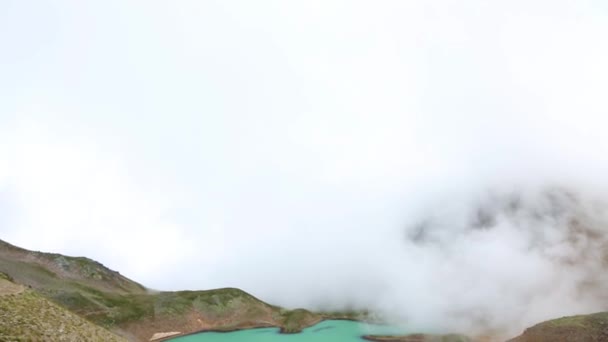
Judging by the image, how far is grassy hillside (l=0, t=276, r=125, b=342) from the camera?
52125mm

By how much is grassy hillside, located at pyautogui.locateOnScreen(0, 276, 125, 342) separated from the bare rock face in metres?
126

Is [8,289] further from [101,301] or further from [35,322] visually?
[101,301]

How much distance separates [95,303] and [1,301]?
11575cm

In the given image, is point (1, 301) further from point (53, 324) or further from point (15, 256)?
point (15, 256)

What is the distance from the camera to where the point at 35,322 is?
189 feet

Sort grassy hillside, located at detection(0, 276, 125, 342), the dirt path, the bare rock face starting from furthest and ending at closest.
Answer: the bare rock face
the dirt path
grassy hillside, located at detection(0, 276, 125, 342)

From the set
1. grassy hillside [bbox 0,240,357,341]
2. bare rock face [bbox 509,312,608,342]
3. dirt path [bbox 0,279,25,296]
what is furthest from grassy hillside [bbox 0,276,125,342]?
bare rock face [bbox 509,312,608,342]

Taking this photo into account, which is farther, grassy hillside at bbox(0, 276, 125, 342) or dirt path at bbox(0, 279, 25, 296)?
dirt path at bbox(0, 279, 25, 296)

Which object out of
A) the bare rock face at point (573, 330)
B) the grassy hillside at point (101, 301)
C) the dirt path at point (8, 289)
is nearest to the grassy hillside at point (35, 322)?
the dirt path at point (8, 289)

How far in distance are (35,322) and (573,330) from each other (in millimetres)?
140367

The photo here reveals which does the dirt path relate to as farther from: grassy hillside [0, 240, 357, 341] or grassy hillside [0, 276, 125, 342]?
grassy hillside [0, 240, 357, 341]

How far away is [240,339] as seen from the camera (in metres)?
184

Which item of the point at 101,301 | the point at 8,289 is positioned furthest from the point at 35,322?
the point at 101,301

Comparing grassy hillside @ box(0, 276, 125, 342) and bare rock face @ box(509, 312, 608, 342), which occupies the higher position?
bare rock face @ box(509, 312, 608, 342)
